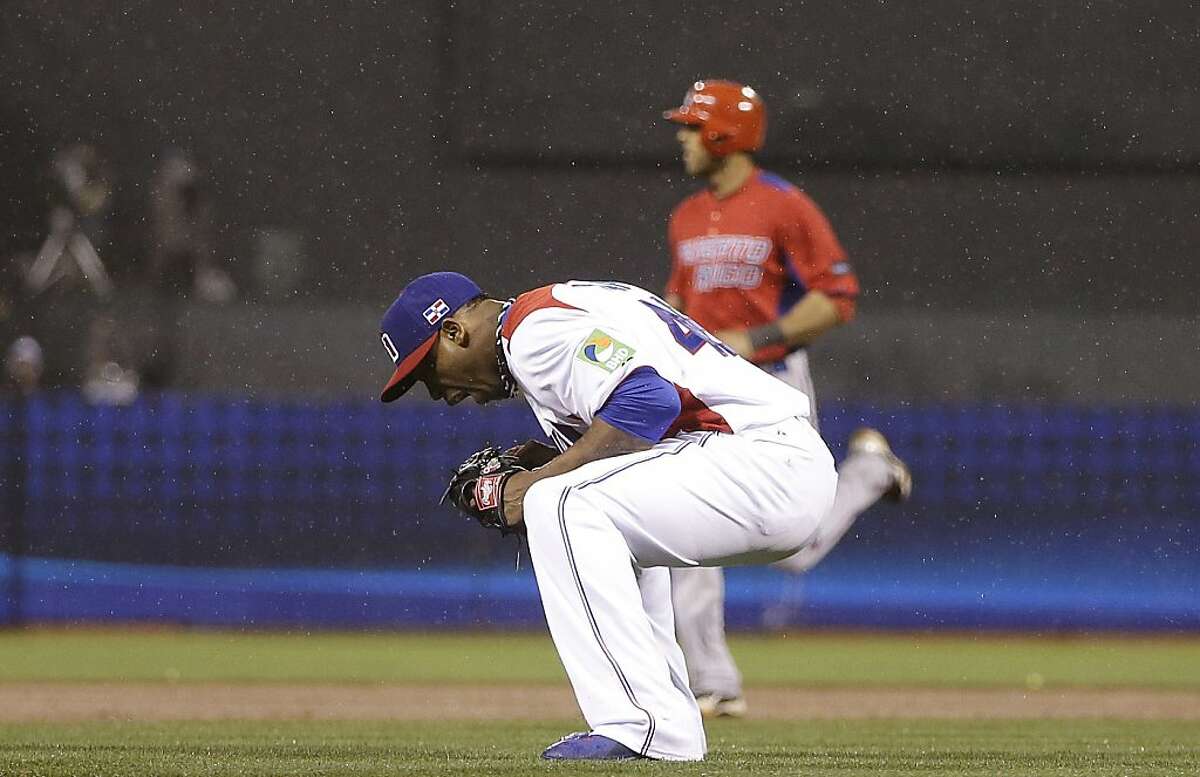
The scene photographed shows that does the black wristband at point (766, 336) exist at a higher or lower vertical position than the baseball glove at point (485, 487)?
higher

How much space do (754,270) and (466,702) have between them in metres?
1.99

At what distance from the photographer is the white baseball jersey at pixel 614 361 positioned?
4.41m

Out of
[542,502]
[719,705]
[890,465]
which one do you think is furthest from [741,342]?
[542,502]

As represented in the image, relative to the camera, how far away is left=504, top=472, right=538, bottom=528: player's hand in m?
4.53

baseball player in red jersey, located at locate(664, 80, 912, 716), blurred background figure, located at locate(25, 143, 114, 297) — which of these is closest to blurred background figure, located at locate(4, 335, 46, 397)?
blurred background figure, located at locate(25, 143, 114, 297)

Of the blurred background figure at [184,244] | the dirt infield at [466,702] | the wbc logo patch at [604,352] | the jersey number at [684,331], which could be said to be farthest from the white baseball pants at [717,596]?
the blurred background figure at [184,244]

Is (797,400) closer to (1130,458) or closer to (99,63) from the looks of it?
(1130,458)

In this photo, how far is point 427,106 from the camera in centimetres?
1870

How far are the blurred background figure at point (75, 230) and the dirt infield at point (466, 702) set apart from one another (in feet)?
31.1

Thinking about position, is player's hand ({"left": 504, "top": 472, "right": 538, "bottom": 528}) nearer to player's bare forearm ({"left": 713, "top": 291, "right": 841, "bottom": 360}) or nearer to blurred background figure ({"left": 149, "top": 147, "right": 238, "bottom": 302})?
player's bare forearm ({"left": 713, "top": 291, "right": 841, "bottom": 360})

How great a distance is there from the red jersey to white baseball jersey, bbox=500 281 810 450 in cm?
232

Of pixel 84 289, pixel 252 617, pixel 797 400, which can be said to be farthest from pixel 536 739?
pixel 84 289

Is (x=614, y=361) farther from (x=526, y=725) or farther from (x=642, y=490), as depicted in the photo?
(x=526, y=725)

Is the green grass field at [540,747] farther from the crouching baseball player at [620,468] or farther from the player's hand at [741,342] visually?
the player's hand at [741,342]
